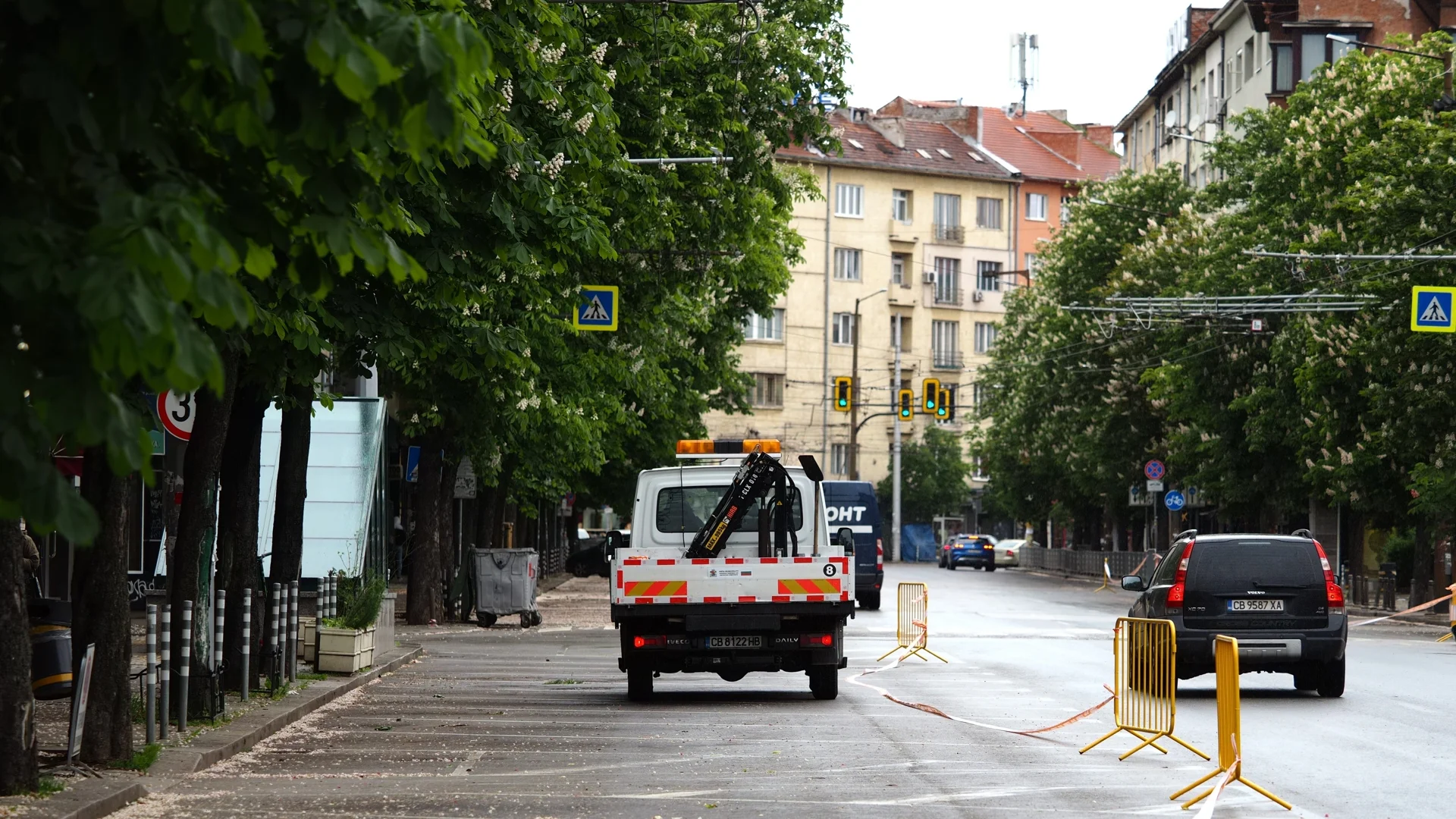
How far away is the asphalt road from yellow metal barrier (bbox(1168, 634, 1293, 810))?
14 cm

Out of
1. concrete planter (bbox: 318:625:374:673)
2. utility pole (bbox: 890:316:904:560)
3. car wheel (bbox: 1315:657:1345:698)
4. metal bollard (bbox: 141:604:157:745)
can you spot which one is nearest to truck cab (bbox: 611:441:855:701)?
concrete planter (bbox: 318:625:374:673)

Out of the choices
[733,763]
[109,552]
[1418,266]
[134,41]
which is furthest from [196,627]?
[1418,266]

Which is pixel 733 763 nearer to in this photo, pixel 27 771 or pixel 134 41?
pixel 27 771

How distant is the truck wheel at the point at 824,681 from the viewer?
18.8 metres

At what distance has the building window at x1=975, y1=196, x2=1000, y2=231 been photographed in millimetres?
104750

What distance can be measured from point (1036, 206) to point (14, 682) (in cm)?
9847

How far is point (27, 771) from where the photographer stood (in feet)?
33.8

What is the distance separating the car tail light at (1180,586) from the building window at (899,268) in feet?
274

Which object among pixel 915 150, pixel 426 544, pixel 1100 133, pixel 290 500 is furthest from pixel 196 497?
pixel 1100 133

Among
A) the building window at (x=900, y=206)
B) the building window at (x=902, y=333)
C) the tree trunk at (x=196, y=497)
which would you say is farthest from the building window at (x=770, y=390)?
the tree trunk at (x=196, y=497)

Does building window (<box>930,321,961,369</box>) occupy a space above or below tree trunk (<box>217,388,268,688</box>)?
above

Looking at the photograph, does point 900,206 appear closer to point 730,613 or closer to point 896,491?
point 896,491

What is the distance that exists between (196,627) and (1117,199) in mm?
53792

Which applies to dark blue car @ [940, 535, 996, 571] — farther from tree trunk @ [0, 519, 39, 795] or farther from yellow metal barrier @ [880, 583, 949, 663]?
tree trunk @ [0, 519, 39, 795]
